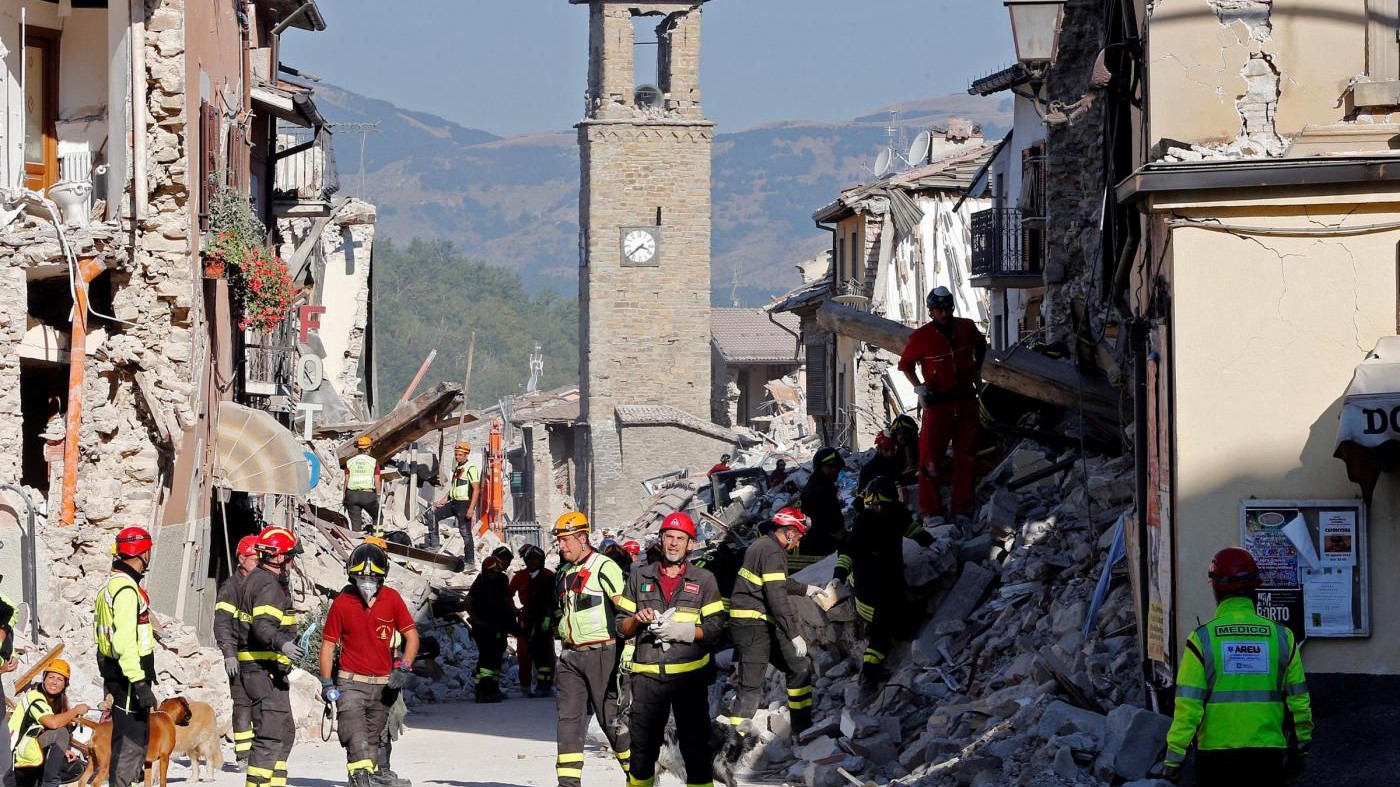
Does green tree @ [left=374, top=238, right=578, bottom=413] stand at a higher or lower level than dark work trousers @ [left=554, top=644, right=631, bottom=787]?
higher

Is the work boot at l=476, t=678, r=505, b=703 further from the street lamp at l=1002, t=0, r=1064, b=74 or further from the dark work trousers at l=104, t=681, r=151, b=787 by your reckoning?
the dark work trousers at l=104, t=681, r=151, b=787

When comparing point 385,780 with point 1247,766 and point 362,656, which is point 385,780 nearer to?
point 362,656

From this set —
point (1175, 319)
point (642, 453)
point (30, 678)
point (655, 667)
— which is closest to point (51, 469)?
point (30, 678)

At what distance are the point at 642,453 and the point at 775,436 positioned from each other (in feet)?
30.4

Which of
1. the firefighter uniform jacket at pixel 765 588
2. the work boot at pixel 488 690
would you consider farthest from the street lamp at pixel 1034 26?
the work boot at pixel 488 690

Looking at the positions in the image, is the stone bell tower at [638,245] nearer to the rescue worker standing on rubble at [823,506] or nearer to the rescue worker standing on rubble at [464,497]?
the rescue worker standing on rubble at [464,497]

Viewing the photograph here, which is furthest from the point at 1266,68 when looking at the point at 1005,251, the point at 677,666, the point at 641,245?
the point at 641,245

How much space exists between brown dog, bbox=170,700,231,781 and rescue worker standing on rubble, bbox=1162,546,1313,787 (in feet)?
25.9

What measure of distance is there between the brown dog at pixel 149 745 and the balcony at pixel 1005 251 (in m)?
21.7

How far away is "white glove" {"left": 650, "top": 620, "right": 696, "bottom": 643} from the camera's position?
39.2 ft

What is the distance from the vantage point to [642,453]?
6738cm

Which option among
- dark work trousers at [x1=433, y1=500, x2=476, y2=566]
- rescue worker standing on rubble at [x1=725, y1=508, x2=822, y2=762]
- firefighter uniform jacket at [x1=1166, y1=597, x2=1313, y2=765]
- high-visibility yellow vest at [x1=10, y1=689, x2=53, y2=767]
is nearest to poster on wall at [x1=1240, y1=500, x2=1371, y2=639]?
firefighter uniform jacket at [x1=1166, y1=597, x2=1313, y2=765]

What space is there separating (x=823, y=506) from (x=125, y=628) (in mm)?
7415

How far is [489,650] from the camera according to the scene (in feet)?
75.6
